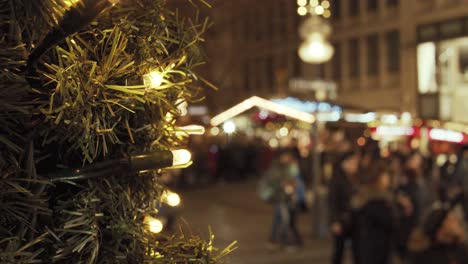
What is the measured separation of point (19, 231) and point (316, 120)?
37.7ft

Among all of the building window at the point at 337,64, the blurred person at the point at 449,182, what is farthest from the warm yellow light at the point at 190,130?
the building window at the point at 337,64

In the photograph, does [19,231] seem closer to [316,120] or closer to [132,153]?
[132,153]

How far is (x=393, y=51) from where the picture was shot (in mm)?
29484

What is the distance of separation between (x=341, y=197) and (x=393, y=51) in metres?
20.5

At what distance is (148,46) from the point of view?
1815mm

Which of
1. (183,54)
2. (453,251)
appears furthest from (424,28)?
(183,54)

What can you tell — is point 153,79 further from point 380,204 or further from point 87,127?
point 380,204

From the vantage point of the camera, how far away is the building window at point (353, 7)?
106 feet

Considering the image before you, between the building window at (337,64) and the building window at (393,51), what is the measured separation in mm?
4195

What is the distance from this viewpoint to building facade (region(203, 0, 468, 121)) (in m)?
24.9

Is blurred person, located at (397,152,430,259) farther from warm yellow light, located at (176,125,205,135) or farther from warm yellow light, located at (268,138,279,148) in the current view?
warm yellow light, located at (268,138,279,148)

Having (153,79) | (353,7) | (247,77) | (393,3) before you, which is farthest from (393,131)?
(247,77)

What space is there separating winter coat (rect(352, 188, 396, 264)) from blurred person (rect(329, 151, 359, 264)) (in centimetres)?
69

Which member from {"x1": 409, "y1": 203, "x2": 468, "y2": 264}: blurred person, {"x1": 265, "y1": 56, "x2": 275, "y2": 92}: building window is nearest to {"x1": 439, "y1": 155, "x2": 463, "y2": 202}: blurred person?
{"x1": 409, "y1": 203, "x2": 468, "y2": 264}: blurred person
